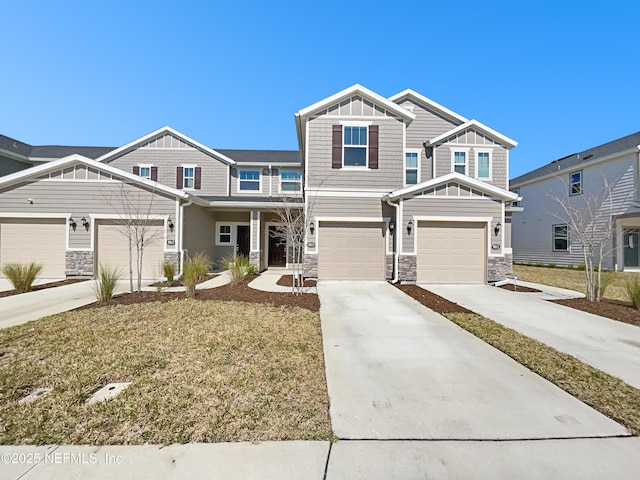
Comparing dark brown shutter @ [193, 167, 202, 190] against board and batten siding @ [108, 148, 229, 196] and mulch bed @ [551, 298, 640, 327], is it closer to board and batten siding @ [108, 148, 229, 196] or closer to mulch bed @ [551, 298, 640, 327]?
board and batten siding @ [108, 148, 229, 196]

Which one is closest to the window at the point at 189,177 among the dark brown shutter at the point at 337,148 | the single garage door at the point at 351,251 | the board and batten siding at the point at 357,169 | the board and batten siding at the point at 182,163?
the board and batten siding at the point at 182,163

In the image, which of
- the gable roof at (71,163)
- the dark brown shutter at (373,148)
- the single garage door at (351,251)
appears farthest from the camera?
the dark brown shutter at (373,148)

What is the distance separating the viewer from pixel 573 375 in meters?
3.74

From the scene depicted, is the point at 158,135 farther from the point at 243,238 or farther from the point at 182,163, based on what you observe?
the point at 243,238

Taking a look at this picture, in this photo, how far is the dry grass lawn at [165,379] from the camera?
102 inches

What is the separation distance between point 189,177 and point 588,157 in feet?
76.3

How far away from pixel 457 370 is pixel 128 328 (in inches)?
206

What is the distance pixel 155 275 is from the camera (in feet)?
38.4

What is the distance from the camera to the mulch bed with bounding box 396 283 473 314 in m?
7.18

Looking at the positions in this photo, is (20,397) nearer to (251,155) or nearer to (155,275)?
(155,275)

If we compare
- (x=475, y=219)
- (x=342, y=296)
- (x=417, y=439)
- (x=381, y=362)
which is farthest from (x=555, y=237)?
(x=417, y=439)

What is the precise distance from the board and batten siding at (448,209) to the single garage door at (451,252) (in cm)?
33

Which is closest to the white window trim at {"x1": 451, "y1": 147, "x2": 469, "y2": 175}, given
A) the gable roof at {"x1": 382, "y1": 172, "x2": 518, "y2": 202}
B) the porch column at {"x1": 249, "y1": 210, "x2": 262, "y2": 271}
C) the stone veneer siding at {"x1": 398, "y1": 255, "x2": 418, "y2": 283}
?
the gable roof at {"x1": 382, "y1": 172, "x2": 518, "y2": 202}

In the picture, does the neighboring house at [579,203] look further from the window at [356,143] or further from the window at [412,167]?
the window at [356,143]
